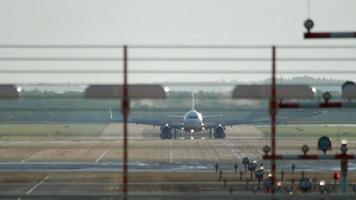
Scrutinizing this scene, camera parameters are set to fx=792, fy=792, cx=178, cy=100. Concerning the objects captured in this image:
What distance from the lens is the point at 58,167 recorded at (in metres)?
34.3

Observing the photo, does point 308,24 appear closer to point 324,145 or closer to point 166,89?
Answer: point 324,145

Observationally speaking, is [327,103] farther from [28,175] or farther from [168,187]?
[28,175]

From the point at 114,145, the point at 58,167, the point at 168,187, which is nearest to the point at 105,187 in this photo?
the point at 168,187

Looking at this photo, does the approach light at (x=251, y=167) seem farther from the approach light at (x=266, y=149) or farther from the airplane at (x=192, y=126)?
the approach light at (x=266, y=149)

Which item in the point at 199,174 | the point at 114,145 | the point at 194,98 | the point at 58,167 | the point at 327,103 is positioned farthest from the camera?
the point at 114,145

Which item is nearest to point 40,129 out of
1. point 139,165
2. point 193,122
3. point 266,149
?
point 266,149

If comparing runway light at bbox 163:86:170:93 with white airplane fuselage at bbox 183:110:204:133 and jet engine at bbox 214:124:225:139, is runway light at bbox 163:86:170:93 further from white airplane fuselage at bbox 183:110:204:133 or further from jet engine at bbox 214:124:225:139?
white airplane fuselage at bbox 183:110:204:133

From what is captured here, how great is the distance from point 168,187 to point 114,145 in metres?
11.1

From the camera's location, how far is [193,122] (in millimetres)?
54188

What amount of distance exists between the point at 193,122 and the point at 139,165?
20103mm

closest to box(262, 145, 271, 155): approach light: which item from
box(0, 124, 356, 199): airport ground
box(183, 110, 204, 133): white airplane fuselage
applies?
box(0, 124, 356, 199): airport ground

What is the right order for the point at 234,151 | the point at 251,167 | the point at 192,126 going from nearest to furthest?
the point at 251,167 < the point at 234,151 < the point at 192,126

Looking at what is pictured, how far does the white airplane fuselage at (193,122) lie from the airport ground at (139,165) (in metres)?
7.29

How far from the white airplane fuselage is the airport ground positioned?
7.29m
